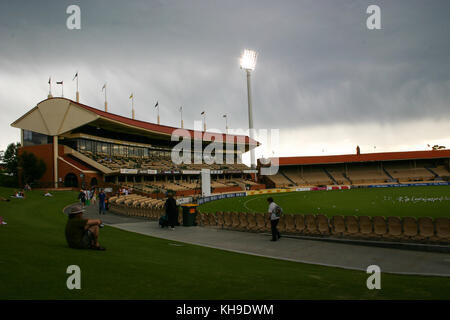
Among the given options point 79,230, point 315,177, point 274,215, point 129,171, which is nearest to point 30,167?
point 129,171

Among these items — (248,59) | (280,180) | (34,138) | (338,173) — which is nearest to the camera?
(34,138)

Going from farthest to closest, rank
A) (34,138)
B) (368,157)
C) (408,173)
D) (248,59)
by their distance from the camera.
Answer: (368,157)
(408,173)
(248,59)
(34,138)

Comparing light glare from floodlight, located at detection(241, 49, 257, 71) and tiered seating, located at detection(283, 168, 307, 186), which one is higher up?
light glare from floodlight, located at detection(241, 49, 257, 71)

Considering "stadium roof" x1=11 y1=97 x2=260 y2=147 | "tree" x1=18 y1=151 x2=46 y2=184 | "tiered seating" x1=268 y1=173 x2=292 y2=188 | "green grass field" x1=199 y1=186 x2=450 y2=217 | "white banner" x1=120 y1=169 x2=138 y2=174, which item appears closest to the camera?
"green grass field" x1=199 y1=186 x2=450 y2=217

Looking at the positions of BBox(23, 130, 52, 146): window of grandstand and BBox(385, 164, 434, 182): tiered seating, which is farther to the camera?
BBox(385, 164, 434, 182): tiered seating

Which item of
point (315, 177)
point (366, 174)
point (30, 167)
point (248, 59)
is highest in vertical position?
point (248, 59)

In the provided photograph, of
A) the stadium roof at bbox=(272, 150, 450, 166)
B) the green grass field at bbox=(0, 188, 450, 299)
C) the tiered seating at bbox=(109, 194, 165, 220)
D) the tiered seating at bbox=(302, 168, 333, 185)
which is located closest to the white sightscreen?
the tiered seating at bbox=(109, 194, 165, 220)

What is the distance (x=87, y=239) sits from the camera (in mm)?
8133

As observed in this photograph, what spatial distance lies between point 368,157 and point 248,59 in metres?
38.1

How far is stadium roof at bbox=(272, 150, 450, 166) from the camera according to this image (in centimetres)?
7362

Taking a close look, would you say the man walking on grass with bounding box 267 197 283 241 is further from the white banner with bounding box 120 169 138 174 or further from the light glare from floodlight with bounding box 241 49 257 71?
the light glare from floodlight with bounding box 241 49 257 71

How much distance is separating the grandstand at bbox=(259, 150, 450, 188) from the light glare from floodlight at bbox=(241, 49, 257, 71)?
25.2 m

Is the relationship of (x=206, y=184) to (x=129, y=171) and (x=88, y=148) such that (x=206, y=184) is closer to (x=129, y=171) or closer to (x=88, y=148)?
(x=129, y=171)

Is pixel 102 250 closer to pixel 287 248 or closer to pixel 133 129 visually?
pixel 287 248
